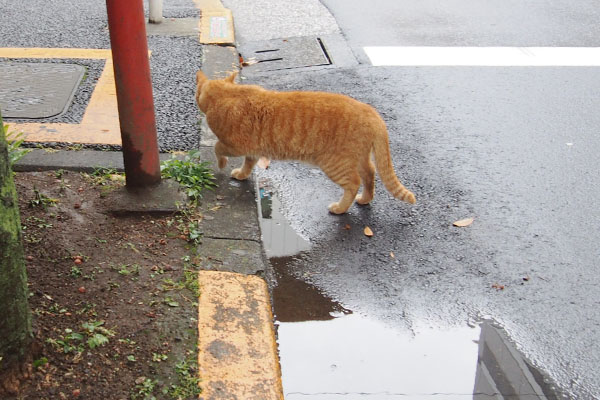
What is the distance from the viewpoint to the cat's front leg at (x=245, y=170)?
439cm

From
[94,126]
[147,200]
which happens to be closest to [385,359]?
[147,200]

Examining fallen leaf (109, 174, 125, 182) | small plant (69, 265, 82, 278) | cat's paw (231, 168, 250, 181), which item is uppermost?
small plant (69, 265, 82, 278)

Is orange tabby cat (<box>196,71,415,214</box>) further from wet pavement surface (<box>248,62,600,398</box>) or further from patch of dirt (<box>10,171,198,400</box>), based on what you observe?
patch of dirt (<box>10,171,198,400</box>)

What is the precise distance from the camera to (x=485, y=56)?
704 centimetres

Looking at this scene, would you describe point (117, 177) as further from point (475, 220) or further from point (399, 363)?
point (475, 220)

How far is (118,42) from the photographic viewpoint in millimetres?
3570

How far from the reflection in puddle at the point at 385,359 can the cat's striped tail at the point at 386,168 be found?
3.12ft

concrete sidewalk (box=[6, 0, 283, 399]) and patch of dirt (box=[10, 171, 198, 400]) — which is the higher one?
patch of dirt (box=[10, 171, 198, 400])

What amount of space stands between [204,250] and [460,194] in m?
1.89

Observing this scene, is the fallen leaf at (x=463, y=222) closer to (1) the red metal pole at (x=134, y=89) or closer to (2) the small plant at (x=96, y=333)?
(1) the red metal pole at (x=134, y=89)

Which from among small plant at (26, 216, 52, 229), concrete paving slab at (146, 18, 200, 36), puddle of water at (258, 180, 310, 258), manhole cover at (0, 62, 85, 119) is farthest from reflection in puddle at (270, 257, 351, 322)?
concrete paving slab at (146, 18, 200, 36)

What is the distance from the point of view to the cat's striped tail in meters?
4.05

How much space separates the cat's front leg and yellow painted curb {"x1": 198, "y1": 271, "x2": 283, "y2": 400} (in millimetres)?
1132

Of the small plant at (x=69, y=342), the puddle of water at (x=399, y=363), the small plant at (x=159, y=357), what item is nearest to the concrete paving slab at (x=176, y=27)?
the puddle of water at (x=399, y=363)
